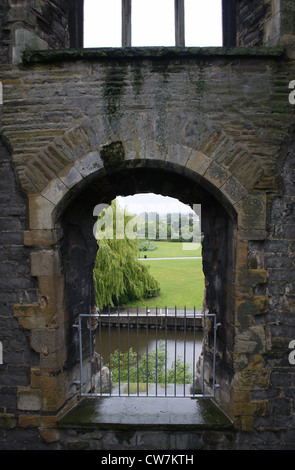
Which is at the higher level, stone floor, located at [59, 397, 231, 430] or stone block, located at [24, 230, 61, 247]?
stone block, located at [24, 230, 61, 247]

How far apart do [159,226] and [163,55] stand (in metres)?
25.7

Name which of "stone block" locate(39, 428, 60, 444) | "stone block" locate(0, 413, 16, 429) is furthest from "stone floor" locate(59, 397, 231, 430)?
"stone block" locate(0, 413, 16, 429)

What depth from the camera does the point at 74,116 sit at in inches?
160

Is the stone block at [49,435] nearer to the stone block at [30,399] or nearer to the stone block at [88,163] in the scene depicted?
the stone block at [30,399]

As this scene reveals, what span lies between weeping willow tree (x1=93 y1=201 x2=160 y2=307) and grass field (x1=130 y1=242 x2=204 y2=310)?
1317mm

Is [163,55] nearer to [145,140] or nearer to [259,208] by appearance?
[145,140]

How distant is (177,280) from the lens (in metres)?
21.7

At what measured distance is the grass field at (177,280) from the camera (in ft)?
55.3

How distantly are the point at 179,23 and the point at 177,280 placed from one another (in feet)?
59.9

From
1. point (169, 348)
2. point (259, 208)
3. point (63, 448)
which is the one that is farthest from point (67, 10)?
point (169, 348)

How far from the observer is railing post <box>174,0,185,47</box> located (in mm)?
4320

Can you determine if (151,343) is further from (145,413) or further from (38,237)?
(38,237)

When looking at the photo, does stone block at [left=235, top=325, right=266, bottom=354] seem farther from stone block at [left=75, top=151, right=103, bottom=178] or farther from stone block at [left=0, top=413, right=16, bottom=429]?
stone block at [left=0, top=413, right=16, bottom=429]

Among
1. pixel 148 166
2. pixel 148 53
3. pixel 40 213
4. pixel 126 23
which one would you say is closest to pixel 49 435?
pixel 40 213
